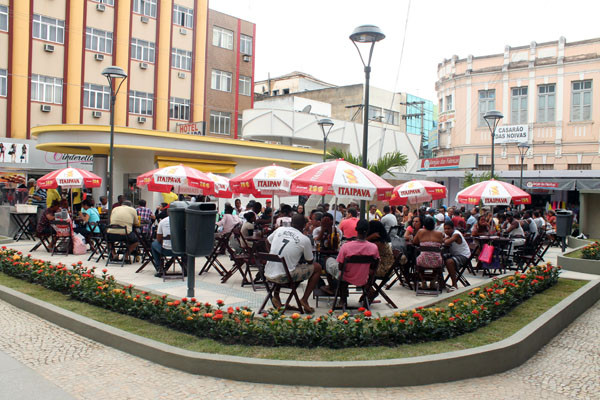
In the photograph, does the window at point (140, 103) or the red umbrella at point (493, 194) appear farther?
the window at point (140, 103)

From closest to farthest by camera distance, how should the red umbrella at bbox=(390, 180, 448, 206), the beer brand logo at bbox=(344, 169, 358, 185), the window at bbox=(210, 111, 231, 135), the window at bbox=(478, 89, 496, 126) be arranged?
1. the beer brand logo at bbox=(344, 169, 358, 185)
2. the red umbrella at bbox=(390, 180, 448, 206)
3. the window at bbox=(478, 89, 496, 126)
4. the window at bbox=(210, 111, 231, 135)

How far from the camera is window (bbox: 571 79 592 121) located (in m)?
33.1

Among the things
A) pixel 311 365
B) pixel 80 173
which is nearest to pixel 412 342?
pixel 311 365

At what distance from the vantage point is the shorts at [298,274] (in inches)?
286

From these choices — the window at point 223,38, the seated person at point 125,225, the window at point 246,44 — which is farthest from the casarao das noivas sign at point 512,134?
the seated person at point 125,225

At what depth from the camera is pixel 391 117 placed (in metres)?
54.8

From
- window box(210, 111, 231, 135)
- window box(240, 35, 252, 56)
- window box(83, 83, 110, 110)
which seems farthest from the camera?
window box(240, 35, 252, 56)

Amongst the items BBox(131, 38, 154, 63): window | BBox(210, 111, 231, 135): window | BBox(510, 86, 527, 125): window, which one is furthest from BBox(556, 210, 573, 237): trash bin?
BBox(131, 38, 154, 63): window

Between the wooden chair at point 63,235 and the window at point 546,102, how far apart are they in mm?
31554

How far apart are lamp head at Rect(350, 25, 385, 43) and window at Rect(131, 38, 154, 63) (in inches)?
1066

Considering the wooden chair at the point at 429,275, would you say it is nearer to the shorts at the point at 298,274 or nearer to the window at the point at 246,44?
the shorts at the point at 298,274

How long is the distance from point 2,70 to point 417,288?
2807 cm

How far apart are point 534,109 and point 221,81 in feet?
73.2

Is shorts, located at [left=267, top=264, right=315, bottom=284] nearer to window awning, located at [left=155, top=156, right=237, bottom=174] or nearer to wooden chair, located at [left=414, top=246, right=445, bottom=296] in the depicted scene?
wooden chair, located at [left=414, top=246, right=445, bottom=296]
